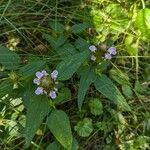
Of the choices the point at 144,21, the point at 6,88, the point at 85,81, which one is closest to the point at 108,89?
the point at 85,81

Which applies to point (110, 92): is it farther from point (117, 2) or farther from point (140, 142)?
point (117, 2)

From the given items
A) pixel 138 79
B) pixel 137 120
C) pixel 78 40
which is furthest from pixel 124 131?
pixel 78 40

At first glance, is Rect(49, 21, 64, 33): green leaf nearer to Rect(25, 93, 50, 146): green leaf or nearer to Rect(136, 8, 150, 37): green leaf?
Rect(136, 8, 150, 37): green leaf

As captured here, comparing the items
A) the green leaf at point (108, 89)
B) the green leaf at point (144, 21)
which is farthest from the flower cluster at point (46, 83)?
the green leaf at point (144, 21)

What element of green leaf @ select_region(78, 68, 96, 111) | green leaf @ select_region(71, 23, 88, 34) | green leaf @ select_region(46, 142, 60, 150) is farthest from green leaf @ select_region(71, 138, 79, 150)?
green leaf @ select_region(71, 23, 88, 34)

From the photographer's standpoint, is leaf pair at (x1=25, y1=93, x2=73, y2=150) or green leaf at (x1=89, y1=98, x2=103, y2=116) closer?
leaf pair at (x1=25, y1=93, x2=73, y2=150)

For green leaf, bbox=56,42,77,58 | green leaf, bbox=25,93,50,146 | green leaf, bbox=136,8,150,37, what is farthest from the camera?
green leaf, bbox=136,8,150,37
